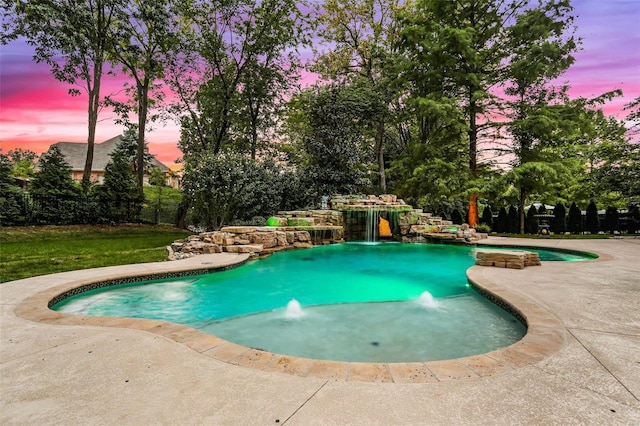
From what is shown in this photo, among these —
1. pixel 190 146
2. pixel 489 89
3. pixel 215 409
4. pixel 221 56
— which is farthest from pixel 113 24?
pixel 215 409

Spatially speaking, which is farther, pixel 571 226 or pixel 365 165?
pixel 365 165

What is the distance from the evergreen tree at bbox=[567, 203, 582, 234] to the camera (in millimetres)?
17031

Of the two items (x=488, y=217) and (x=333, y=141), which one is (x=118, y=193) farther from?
(x=488, y=217)

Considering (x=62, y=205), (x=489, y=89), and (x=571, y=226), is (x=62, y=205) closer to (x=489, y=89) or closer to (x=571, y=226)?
(x=489, y=89)

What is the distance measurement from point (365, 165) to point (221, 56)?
1072 centimetres

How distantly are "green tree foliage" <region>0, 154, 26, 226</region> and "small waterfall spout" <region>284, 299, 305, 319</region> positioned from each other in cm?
1309

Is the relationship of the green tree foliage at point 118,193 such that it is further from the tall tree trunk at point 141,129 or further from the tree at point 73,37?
the tall tree trunk at point 141,129

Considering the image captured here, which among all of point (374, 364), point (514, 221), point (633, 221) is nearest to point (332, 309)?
point (374, 364)

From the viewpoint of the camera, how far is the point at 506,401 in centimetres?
205

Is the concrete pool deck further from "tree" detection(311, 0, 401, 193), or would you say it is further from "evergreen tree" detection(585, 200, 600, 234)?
"tree" detection(311, 0, 401, 193)

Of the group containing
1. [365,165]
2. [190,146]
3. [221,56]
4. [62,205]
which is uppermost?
[221,56]

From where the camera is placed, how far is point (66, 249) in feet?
31.3

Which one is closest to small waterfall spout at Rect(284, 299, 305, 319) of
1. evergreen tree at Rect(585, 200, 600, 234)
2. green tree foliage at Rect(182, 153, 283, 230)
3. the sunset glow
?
the sunset glow

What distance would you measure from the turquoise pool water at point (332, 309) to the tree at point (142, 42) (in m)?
12.6
